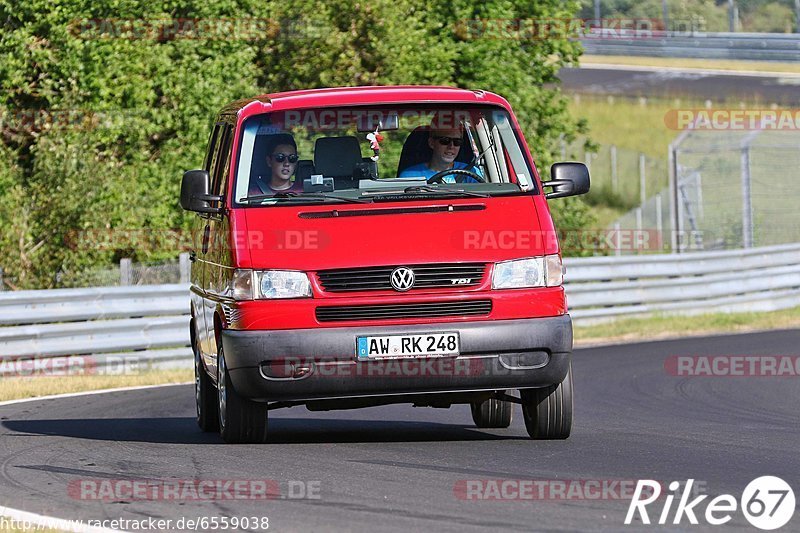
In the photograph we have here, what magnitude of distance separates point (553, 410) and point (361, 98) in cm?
233

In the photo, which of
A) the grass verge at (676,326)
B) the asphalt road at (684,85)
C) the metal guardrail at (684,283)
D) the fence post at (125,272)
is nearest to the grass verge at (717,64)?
the asphalt road at (684,85)

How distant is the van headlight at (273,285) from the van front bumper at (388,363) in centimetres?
21

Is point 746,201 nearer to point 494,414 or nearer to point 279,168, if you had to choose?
point 494,414

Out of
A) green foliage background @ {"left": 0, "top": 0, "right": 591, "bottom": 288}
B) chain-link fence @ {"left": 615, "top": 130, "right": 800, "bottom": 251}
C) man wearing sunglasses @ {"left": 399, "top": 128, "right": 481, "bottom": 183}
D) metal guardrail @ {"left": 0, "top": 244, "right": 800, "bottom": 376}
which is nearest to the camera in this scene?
man wearing sunglasses @ {"left": 399, "top": 128, "right": 481, "bottom": 183}

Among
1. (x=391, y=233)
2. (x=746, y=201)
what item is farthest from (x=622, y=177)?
(x=391, y=233)

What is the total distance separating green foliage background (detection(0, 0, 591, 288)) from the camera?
23422 millimetres

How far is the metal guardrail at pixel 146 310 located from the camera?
54.4 ft

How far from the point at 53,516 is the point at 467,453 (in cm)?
264

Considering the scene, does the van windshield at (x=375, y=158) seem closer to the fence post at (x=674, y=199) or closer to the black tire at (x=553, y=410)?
the black tire at (x=553, y=410)

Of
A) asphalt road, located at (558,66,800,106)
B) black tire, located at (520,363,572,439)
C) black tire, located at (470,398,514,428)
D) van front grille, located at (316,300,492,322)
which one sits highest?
van front grille, located at (316,300,492,322)

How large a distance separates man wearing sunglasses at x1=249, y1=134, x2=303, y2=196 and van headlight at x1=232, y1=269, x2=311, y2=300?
2.75 feet

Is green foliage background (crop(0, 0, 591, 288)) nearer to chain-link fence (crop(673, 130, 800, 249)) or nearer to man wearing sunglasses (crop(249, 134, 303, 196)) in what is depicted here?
chain-link fence (crop(673, 130, 800, 249))

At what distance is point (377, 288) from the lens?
350 inches

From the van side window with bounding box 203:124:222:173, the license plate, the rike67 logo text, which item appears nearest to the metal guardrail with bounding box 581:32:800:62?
the van side window with bounding box 203:124:222:173
